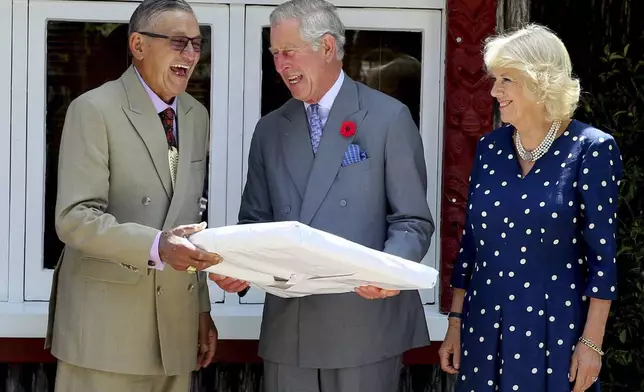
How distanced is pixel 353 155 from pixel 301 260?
0.56 metres

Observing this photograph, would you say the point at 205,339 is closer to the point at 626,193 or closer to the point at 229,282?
the point at 229,282

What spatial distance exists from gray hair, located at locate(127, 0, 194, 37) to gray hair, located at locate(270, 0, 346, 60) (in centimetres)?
29

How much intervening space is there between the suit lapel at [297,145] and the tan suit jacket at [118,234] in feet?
0.99

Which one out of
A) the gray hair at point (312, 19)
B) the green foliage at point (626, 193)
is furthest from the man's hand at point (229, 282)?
the green foliage at point (626, 193)

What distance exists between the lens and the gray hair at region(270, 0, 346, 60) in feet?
10.3

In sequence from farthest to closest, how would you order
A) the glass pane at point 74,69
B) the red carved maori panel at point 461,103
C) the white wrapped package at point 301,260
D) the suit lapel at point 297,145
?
the glass pane at point 74,69 → the red carved maori panel at point 461,103 → the suit lapel at point 297,145 → the white wrapped package at point 301,260

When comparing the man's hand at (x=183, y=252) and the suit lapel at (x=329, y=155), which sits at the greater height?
the suit lapel at (x=329, y=155)

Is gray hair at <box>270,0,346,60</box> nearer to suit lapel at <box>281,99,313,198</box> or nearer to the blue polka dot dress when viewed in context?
suit lapel at <box>281,99,313,198</box>

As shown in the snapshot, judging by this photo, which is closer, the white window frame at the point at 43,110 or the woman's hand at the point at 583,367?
A: the woman's hand at the point at 583,367

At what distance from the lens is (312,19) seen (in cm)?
314

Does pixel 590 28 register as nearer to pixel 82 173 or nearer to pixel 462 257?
pixel 462 257

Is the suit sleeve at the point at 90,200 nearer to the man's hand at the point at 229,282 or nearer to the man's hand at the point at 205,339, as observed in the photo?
the man's hand at the point at 229,282

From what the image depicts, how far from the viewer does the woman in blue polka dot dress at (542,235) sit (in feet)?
9.43

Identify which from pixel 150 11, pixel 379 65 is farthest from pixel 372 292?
pixel 379 65
